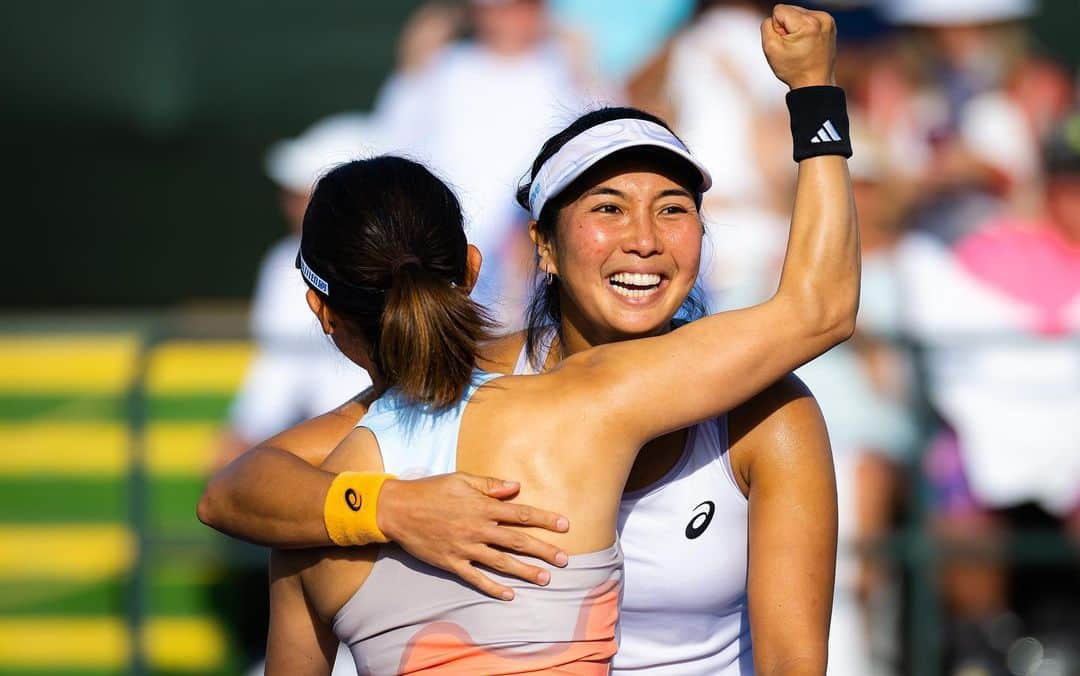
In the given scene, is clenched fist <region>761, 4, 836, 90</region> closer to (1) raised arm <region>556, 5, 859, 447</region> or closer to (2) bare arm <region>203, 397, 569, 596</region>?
(1) raised arm <region>556, 5, 859, 447</region>

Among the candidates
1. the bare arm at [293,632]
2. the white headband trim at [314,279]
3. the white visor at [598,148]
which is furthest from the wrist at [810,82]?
the bare arm at [293,632]

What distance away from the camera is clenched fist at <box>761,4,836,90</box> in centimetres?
224

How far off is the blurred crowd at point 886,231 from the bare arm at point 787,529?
2.78 metres

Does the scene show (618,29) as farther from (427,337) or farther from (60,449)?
(427,337)

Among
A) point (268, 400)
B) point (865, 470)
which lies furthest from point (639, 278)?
point (268, 400)

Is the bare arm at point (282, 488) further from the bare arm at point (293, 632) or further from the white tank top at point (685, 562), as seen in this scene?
the white tank top at point (685, 562)

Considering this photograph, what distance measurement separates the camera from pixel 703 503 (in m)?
2.38

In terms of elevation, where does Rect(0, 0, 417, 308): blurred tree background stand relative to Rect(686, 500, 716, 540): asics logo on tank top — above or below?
above

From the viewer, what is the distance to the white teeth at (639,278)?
2.36 meters

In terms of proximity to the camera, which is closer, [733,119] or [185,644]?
[185,644]

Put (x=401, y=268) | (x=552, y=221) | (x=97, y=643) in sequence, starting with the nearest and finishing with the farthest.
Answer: (x=401, y=268)
(x=552, y=221)
(x=97, y=643)

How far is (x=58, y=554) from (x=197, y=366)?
0.84 m

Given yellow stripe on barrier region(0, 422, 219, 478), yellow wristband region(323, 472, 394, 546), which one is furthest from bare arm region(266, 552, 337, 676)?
yellow stripe on barrier region(0, 422, 219, 478)

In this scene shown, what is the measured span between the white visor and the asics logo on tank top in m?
0.50
